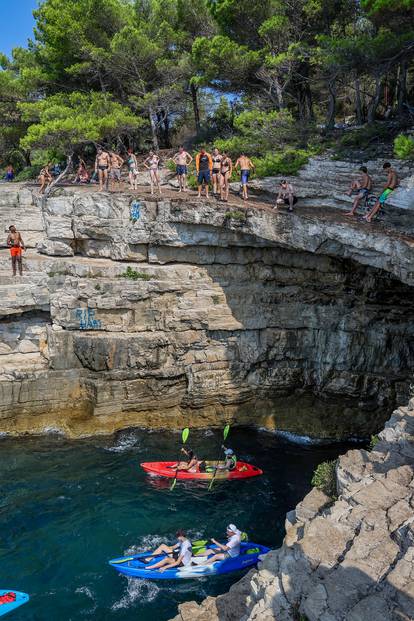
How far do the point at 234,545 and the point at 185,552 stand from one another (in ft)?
4.11

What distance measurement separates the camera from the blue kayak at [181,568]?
436 inches

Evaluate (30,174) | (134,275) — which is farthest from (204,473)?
(30,174)

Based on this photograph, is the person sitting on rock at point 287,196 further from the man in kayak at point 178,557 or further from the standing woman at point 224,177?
the man in kayak at point 178,557

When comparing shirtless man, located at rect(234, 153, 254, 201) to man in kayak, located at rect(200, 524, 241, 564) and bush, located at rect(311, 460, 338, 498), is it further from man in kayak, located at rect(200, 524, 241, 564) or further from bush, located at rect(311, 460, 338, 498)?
man in kayak, located at rect(200, 524, 241, 564)

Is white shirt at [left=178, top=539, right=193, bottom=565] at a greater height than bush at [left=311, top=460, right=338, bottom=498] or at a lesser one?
lesser

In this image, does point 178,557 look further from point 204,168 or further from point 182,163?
point 182,163

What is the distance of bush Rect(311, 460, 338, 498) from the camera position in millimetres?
9773

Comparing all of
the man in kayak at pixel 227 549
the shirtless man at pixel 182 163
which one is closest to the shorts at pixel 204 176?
the shirtless man at pixel 182 163

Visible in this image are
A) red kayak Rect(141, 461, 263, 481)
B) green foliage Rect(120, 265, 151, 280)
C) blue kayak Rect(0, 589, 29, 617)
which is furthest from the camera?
green foliage Rect(120, 265, 151, 280)

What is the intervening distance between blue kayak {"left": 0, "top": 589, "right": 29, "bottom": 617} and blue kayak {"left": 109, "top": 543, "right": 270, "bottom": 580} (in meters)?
2.03

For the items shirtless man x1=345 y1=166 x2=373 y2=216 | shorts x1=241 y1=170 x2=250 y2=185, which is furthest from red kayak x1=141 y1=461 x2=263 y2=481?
shorts x1=241 y1=170 x2=250 y2=185

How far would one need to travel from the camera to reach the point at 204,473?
15188 mm

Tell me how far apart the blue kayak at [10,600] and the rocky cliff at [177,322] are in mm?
7212

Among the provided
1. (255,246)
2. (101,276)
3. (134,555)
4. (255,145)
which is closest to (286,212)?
(255,246)
